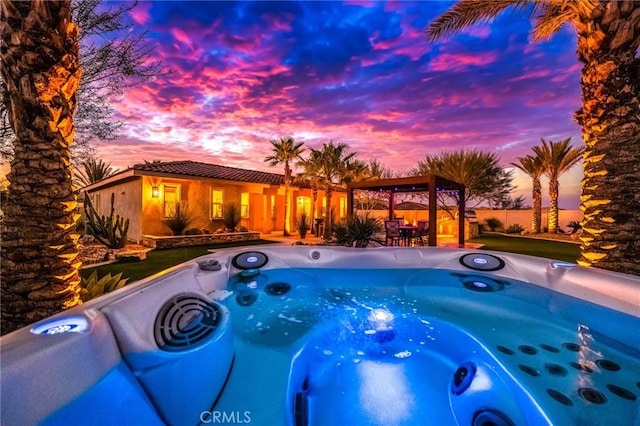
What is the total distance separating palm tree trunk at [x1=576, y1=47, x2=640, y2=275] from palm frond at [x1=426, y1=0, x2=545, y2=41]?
7.12 feet

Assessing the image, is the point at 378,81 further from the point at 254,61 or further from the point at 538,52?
the point at 538,52

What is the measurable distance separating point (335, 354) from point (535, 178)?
22.0m

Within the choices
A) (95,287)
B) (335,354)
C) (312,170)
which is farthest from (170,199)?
(335,354)

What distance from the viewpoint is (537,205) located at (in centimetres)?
1930

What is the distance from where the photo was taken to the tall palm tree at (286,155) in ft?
49.5

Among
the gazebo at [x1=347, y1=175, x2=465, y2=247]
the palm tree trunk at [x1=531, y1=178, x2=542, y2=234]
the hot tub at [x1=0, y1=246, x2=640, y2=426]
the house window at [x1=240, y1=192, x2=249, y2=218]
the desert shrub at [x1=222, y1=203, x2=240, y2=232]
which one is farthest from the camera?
the palm tree trunk at [x1=531, y1=178, x2=542, y2=234]

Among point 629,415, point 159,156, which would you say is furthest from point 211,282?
point 159,156

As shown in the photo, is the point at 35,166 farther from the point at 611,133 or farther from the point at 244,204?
the point at 244,204

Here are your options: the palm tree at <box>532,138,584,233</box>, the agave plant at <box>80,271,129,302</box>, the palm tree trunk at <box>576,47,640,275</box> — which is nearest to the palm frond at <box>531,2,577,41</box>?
the palm tree trunk at <box>576,47,640,275</box>

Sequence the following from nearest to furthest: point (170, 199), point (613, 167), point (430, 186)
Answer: point (613, 167) → point (430, 186) → point (170, 199)

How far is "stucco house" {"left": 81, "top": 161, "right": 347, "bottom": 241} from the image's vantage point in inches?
456

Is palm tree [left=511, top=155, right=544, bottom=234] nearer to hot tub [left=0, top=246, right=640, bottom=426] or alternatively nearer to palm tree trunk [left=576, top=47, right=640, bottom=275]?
palm tree trunk [left=576, top=47, right=640, bottom=275]

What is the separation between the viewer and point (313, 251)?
501cm

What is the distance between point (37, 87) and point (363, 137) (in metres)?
13.9
